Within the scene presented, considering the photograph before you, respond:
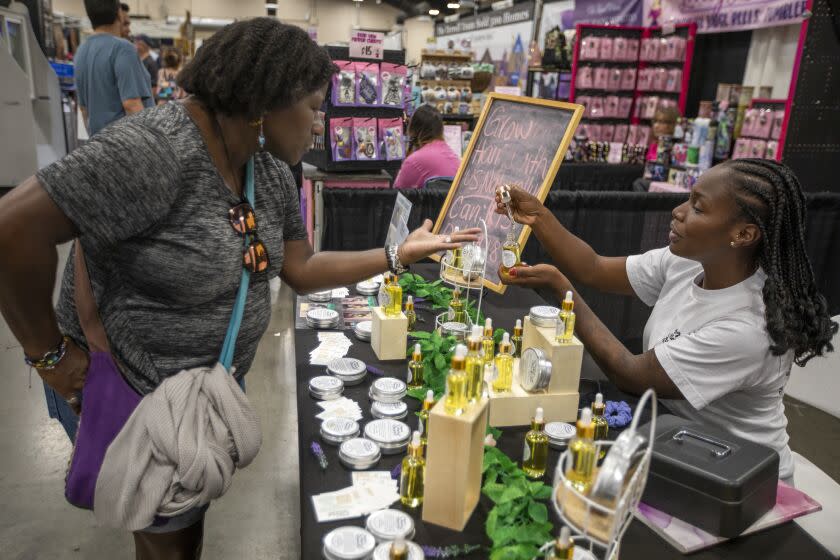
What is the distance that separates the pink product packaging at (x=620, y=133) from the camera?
27.0 ft

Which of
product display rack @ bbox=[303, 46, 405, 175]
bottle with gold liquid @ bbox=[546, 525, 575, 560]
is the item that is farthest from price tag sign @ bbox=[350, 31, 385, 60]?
bottle with gold liquid @ bbox=[546, 525, 575, 560]

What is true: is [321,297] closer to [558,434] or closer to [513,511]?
[558,434]

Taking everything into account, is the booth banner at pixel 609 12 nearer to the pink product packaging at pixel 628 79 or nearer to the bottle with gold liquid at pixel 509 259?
the pink product packaging at pixel 628 79

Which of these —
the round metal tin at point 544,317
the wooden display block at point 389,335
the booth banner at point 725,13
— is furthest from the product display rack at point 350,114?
the booth banner at point 725,13

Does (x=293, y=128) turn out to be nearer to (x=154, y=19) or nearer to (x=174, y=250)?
(x=174, y=250)

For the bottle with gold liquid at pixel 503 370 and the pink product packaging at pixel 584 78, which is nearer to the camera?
the bottle with gold liquid at pixel 503 370

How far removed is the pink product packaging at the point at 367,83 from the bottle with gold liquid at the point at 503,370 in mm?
2837

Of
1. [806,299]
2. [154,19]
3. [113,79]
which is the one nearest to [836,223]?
[806,299]

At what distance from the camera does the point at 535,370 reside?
145cm

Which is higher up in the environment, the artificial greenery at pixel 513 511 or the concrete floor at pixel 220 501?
the artificial greenery at pixel 513 511

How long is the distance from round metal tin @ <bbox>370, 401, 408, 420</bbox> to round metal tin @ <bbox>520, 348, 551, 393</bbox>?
0.30 meters

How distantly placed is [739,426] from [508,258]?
2.53 ft

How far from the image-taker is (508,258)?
192 centimetres

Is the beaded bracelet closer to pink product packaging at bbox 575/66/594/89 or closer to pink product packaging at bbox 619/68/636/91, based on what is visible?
pink product packaging at bbox 575/66/594/89
